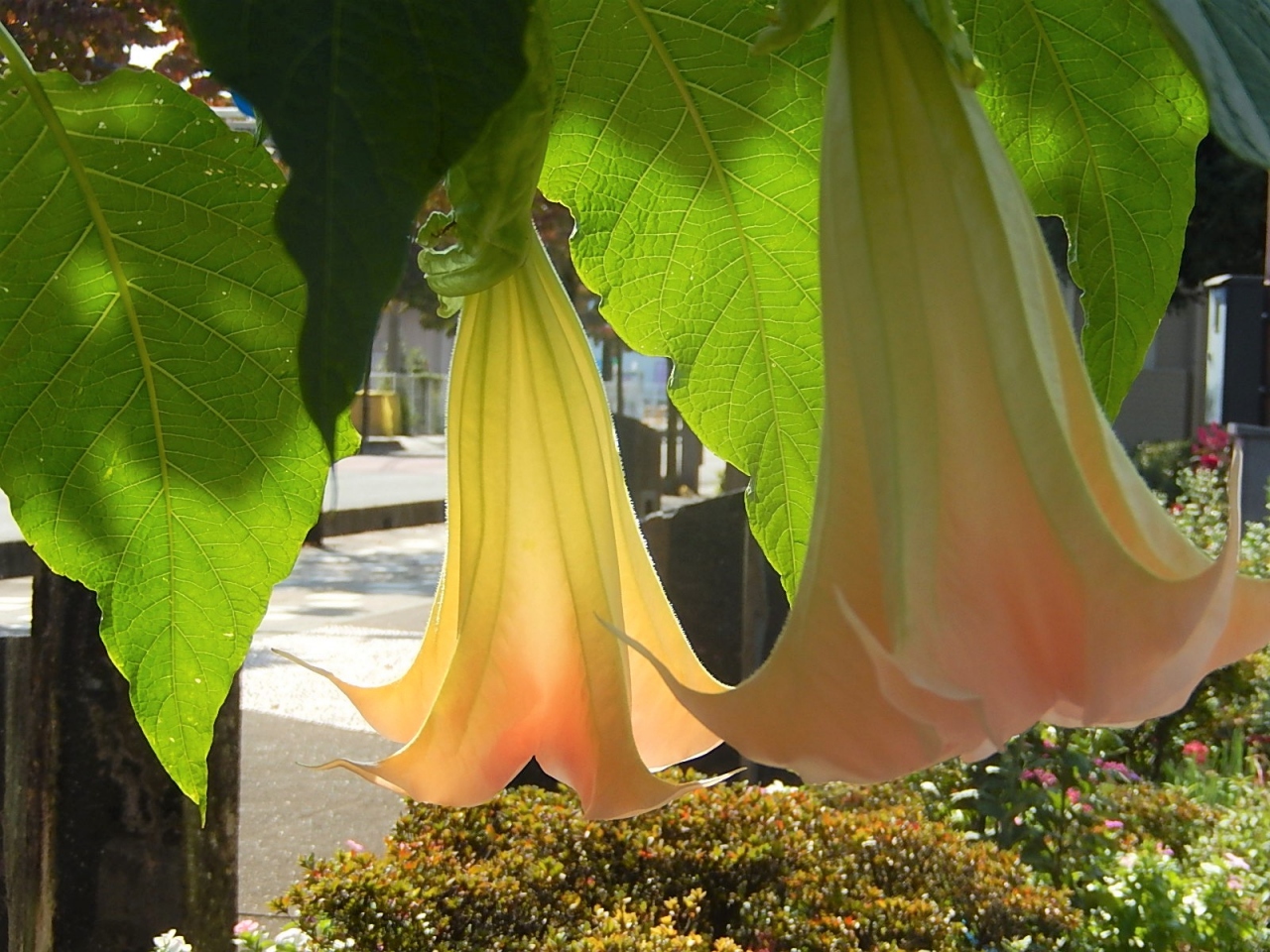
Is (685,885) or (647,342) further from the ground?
(647,342)

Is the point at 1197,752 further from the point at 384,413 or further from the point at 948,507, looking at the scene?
the point at 384,413

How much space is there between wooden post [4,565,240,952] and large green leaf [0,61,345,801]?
153 centimetres

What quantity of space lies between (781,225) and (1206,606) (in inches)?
7.5

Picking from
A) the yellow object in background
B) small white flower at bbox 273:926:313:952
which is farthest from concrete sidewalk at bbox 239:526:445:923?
the yellow object in background

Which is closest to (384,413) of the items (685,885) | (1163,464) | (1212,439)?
(1163,464)

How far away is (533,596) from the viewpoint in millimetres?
314

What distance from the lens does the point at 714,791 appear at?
2.48 meters

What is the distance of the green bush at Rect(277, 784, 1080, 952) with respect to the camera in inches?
78.8

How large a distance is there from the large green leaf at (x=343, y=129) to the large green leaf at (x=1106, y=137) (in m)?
0.18

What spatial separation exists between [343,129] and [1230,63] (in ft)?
0.47

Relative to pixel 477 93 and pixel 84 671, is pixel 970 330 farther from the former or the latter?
pixel 84 671

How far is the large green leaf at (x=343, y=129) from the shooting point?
0.63ft

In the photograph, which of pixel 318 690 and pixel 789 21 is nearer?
pixel 789 21

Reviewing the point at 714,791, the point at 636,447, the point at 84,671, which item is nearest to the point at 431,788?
the point at 84,671
